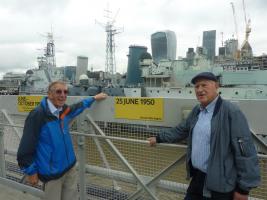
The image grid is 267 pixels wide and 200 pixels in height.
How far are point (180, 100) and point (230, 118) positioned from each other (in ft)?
4.18

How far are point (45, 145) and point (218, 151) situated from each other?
191 centimetres

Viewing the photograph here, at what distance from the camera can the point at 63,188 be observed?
4.13 metres

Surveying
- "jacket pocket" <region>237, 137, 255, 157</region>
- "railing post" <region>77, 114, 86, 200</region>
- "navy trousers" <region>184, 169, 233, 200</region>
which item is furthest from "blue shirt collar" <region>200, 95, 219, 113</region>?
"railing post" <region>77, 114, 86, 200</region>

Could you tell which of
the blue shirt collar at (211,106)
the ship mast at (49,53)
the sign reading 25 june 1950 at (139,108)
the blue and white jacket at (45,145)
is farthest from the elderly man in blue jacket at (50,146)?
the ship mast at (49,53)

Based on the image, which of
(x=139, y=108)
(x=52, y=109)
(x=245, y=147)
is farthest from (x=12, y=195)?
(x=245, y=147)

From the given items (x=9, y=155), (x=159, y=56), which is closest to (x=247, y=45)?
(x=159, y=56)

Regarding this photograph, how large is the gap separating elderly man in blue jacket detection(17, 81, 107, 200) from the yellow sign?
1.97 m

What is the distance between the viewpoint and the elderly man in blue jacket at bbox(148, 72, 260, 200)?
8.98 ft

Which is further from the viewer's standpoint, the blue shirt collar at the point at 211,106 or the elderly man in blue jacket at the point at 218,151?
the blue shirt collar at the point at 211,106

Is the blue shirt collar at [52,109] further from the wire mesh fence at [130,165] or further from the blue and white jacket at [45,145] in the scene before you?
the wire mesh fence at [130,165]

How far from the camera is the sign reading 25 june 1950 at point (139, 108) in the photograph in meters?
4.25

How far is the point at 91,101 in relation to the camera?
463cm

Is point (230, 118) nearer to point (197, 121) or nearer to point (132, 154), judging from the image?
point (197, 121)

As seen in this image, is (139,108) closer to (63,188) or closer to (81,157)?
(81,157)
